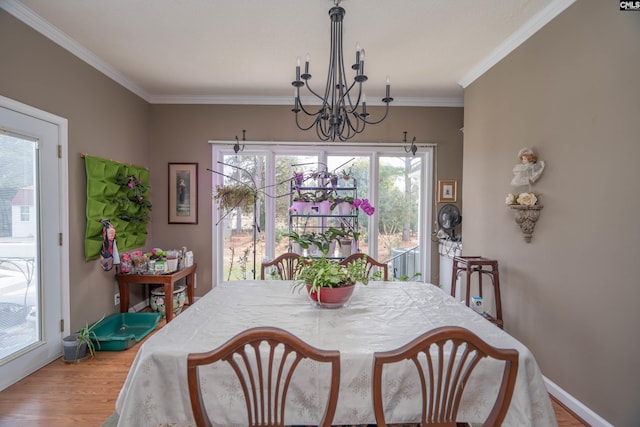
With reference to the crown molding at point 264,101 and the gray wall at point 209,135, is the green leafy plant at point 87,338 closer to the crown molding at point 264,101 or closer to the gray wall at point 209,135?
the gray wall at point 209,135

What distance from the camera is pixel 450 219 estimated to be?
3.59m

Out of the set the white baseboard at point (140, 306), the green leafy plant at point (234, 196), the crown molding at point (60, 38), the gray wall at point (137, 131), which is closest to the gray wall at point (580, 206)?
the gray wall at point (137, 131)

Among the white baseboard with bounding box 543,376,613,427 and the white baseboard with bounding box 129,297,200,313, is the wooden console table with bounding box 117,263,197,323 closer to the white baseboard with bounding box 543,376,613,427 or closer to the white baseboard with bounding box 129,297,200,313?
the white baseboard with bounding box 129,297,200,313

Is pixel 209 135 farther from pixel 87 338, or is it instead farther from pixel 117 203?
pixel 87 338

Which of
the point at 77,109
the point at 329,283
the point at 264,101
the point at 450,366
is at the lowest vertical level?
the point at 450,366

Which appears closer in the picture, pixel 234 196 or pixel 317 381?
pixel 317 381

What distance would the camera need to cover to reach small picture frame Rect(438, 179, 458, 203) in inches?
148

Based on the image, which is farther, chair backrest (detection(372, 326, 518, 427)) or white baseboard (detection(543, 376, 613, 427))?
white baseboard (detection(543, 376, 613, 427))

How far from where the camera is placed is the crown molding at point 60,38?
2.05 metres

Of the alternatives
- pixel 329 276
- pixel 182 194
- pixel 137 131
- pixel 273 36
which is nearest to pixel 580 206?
pixel 329 276

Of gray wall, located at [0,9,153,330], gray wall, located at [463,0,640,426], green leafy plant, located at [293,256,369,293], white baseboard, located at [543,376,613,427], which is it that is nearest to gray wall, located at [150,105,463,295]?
gray wall, located at [0,9,153,330]

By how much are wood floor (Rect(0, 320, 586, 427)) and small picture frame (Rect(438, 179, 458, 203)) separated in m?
2.33

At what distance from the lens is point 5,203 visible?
2043mm

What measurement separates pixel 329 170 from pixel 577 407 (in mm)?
3030
